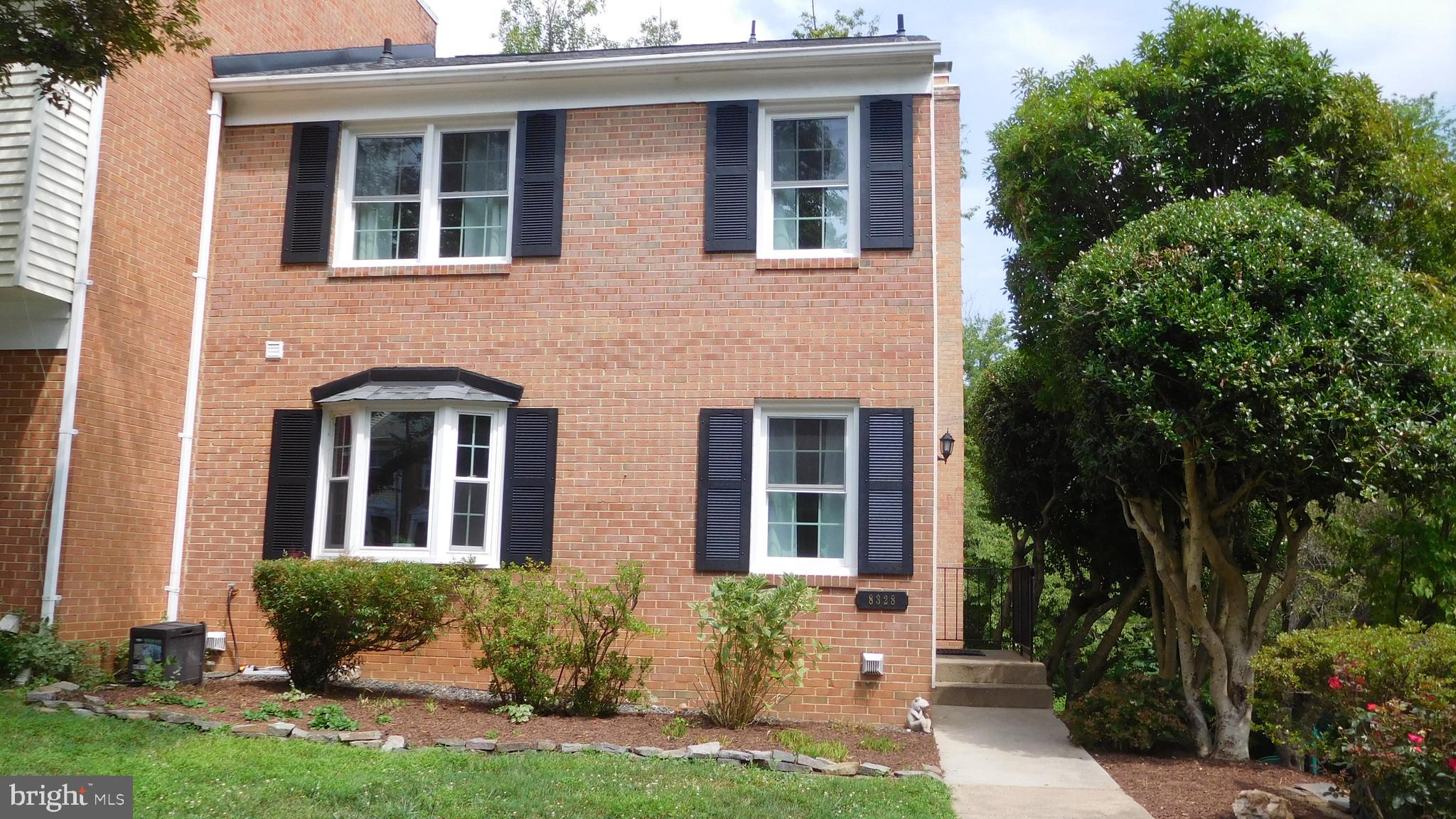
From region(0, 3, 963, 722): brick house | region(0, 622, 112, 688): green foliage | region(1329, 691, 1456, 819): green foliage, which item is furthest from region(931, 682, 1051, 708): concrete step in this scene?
region(0, 622, 112, 688): green foliage

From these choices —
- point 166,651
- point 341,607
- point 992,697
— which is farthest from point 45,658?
point 992,697

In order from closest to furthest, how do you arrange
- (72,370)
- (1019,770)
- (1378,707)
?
(1378,707)
(1019,770)
(72,370)

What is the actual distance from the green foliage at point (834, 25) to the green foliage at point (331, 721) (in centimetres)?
1829

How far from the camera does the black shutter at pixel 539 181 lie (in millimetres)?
10578

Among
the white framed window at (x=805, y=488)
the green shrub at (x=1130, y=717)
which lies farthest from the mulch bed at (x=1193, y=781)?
the white framed window at (x=805, y=488)

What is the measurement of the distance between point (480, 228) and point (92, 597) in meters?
5.00

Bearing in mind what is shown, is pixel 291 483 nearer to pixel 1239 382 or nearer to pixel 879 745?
pixel 879 745

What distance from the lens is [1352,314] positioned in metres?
7.98

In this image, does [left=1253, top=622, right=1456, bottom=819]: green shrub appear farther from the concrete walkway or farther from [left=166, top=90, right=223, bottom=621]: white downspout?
[left=166, top=90, right=223, bottom=621]: white downspout

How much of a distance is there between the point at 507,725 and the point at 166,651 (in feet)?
10.8

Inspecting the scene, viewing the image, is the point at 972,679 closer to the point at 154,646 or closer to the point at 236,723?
the point at 236,723

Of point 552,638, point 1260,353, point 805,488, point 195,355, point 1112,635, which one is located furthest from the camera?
point 1112,635

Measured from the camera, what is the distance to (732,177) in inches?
408

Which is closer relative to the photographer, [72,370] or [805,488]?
[72,370]
